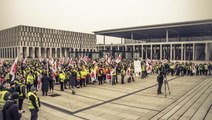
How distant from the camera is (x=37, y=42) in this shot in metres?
98.6

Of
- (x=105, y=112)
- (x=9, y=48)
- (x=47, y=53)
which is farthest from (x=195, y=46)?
(x=9, y=48)

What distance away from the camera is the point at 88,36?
127 metres

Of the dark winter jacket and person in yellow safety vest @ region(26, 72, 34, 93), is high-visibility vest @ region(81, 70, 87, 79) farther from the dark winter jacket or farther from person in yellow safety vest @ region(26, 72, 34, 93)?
the dark winter jacket

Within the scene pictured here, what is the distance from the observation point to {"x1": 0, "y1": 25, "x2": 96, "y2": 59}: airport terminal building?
93213 mm

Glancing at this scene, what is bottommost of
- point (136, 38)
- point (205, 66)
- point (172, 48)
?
point (205, 66)

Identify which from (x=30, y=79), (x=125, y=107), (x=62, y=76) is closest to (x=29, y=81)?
(x=30, y=79)

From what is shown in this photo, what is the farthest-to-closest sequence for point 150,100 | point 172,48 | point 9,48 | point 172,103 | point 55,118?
point 9,48, point 172,48, point 150,100, point 172,103, point 55,118

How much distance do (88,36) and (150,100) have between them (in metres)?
116

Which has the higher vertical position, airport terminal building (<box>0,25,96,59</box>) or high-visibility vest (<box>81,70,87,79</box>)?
airport terminal building (<box>0,25,96,59</box>)

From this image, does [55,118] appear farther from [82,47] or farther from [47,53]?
[82,47]

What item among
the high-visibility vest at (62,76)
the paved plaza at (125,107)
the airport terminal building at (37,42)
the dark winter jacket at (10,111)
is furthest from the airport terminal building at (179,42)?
the dark winter jacket at (10,111)

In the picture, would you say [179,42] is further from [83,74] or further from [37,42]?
[37,42]

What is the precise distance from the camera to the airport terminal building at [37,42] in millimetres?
93213

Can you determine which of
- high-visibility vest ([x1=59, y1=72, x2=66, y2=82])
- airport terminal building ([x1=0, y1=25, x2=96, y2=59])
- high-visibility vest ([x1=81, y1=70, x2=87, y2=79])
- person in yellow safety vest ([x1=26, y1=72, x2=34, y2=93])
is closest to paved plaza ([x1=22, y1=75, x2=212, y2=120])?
person in yellow safety vest ([x1=26, y1=72, x2=34, y2=93])
